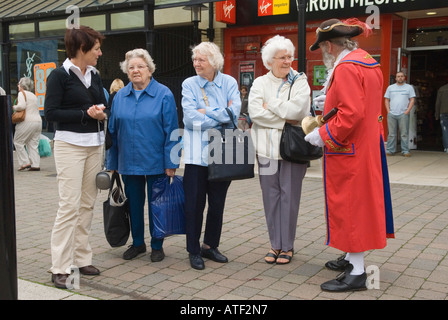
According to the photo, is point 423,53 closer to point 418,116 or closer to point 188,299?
point 418,116

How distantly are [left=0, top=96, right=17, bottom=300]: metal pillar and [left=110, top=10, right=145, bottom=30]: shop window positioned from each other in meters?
8.44

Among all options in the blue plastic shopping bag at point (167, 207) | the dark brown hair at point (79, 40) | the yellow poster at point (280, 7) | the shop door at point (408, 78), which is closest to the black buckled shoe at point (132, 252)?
the blue plastic shopping bag at point (167, 207)

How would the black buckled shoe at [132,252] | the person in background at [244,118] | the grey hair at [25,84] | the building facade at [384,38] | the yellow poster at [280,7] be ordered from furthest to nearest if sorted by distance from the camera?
the yellow poster at [280,7] → the building facade at [384,38] → the grey hair at [25,84] → the black buckled shoe at [132,252] → the person in background at [244,118]

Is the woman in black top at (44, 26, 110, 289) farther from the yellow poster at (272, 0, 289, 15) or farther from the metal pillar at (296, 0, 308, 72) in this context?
the yellow poster at (272, 0, 289, 15)

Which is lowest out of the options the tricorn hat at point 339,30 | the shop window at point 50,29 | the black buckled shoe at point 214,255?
the black buckled shoe at point 214,255

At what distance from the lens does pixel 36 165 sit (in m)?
10.4

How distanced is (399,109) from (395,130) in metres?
0.55

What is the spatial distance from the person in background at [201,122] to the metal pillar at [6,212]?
175 centimetres

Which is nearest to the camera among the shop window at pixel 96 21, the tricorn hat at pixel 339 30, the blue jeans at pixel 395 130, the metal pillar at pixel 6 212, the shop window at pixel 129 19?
the metal pillar at pixel 6 212

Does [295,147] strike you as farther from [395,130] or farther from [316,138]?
[395,130]

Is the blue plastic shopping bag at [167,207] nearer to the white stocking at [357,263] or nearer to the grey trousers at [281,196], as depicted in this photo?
the grey trousers at [281,196]

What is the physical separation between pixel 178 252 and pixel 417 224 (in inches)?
110

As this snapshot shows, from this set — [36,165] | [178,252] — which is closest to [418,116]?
[36,165]

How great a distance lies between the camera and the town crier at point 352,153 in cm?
354
